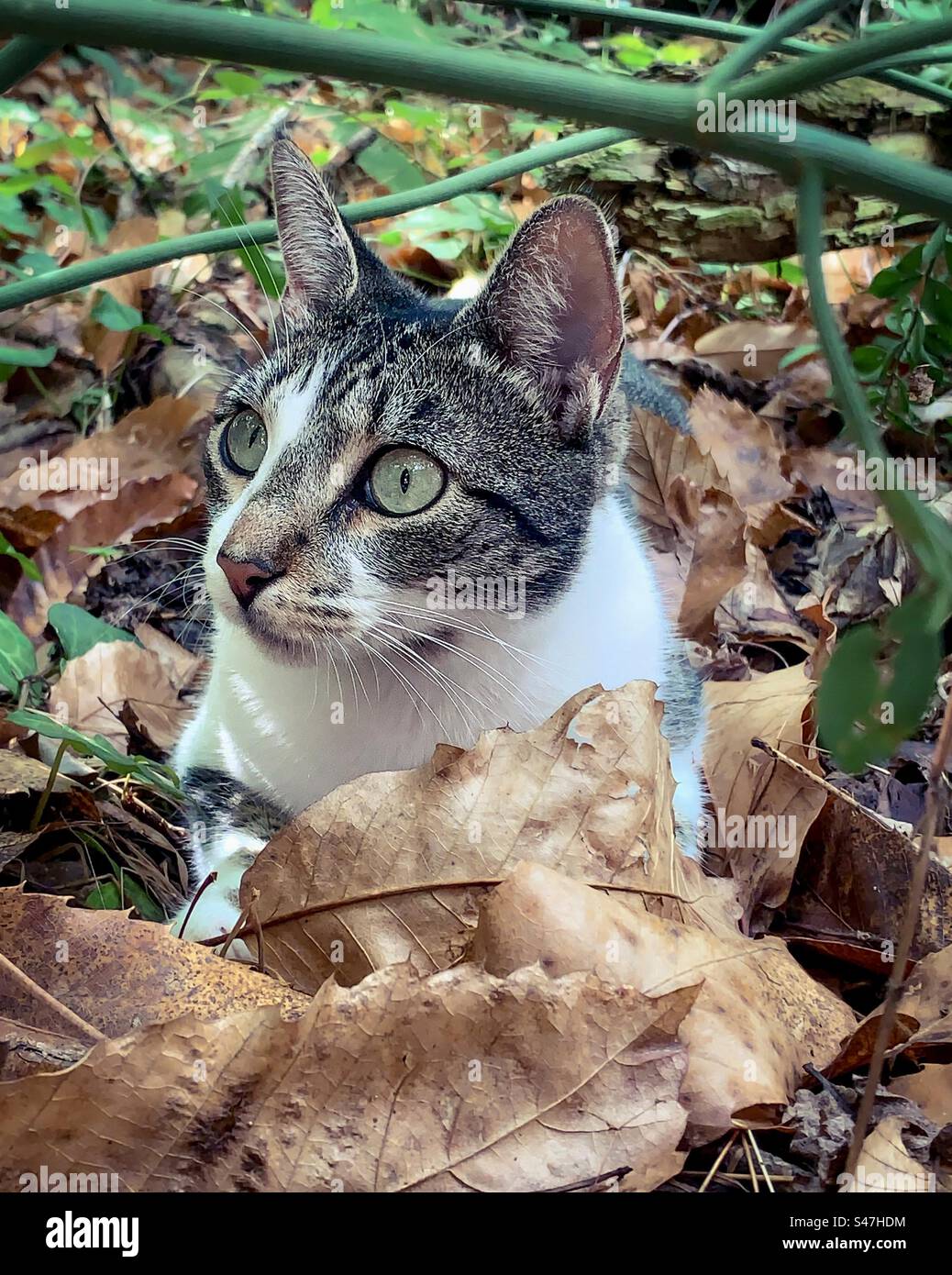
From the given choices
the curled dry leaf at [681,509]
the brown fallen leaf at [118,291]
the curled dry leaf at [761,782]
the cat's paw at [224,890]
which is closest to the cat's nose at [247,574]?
the cat's paw at [224,890]

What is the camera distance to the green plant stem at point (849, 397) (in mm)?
949

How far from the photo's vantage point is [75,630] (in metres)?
2.50

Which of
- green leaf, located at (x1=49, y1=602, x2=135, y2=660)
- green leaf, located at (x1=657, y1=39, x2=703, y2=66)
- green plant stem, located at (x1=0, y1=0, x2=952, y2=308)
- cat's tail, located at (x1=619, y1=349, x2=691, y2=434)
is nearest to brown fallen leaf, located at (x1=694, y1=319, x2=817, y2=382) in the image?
cat's tail, located at (x1=619, y1=349, x2=691, y2=434)

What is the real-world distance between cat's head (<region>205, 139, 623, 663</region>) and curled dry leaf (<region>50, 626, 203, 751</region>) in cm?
61

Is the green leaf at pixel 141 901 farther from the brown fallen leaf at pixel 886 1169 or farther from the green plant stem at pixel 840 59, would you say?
the green plant stem at pixel 840 59

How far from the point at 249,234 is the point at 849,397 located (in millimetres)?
1760

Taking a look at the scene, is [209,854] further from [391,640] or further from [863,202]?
[863,202]

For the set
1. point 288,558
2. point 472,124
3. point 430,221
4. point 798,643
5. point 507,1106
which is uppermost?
point 472,124

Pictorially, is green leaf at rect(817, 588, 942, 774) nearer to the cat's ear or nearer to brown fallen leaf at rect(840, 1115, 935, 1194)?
brown fallen leaf at rect(840, 1115, 935, 1194)

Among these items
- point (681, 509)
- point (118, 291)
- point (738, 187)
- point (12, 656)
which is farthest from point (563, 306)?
point (738, 187)

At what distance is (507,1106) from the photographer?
4.02ft

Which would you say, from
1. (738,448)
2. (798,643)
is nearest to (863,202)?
(738,448)
